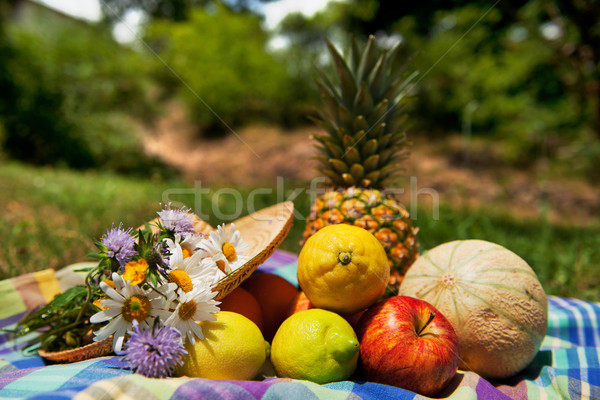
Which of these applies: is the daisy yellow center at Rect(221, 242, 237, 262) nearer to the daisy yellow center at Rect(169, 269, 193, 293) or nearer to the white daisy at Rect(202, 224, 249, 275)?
the white daisy at Rect(202, 224, 249, 275)

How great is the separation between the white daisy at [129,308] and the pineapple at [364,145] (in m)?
1.08

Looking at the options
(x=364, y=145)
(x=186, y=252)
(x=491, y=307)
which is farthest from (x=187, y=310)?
(x=364, y=145)

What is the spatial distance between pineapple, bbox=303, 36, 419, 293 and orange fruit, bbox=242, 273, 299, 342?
45 centimetres

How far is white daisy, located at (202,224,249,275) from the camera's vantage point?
1.61 metres

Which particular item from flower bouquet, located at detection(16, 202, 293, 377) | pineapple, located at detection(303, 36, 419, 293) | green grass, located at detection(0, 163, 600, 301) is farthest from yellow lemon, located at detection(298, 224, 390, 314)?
green grass, located at detection(0, 163, 600, 301)

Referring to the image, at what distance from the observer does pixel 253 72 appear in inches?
581

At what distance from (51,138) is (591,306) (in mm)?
10620

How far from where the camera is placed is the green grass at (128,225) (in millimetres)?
2906

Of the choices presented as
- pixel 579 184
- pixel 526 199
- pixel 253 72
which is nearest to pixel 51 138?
pixel 253 72

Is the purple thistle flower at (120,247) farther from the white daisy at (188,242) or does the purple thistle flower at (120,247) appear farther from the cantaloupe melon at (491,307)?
the cantaloupe melon at (491,307)

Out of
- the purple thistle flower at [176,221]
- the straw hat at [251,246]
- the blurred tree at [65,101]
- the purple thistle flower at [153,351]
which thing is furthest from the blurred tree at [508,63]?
the blurred tree at [65,101]

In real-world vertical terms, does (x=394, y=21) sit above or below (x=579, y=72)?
above

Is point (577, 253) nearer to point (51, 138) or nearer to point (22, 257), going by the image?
point (22, 257)

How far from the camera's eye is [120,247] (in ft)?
4.53
